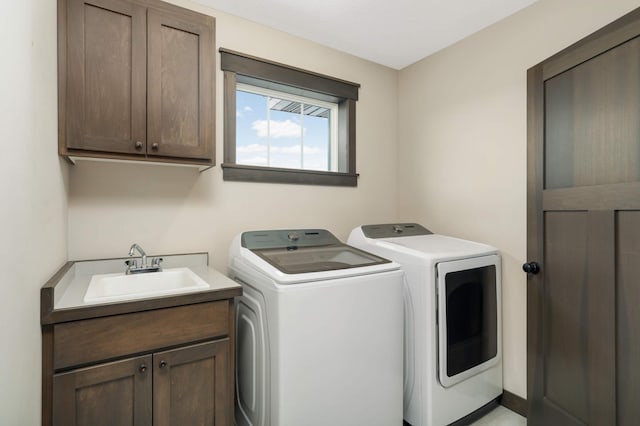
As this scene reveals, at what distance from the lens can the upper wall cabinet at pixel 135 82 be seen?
4.99ft

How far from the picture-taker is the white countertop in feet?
4.25

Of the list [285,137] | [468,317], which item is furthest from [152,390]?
[285,137]

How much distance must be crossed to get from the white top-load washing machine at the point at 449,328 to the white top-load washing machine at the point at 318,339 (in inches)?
7.4

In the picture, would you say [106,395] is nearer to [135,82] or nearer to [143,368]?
[143,368]

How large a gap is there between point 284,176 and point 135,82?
1146 millimetres

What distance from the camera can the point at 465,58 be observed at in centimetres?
252

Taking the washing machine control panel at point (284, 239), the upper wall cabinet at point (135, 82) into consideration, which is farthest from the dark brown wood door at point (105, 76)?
the washing machine control panel at point (284, 239)

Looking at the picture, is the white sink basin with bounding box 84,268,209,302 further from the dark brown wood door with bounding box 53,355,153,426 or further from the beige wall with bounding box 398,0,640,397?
the beige wall with bounding box 398,0,640,397

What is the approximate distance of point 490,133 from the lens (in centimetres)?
233

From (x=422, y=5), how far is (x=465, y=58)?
2.03 ft

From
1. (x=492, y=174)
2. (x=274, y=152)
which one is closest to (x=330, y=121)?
(x=274, y=152)

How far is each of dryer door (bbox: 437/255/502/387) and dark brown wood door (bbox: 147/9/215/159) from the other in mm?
1571

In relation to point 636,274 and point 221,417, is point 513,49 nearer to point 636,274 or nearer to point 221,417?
point 636,274

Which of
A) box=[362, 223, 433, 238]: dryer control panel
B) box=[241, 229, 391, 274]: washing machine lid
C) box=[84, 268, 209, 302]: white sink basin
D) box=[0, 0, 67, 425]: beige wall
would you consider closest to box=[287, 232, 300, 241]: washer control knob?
box=[241, 229, 391, 274]: washing machine lid
